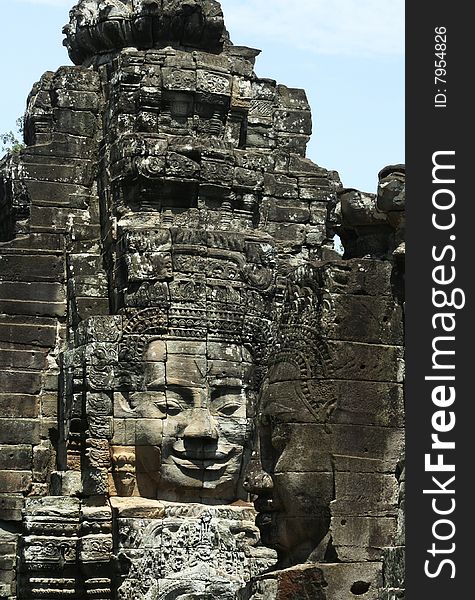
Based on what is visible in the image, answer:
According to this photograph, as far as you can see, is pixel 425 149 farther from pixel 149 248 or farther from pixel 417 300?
pixel 149 248

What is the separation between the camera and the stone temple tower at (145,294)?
23219 millimetres

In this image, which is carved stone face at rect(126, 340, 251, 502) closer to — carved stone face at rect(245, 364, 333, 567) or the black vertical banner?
carved stone face at rect(245, 364, 333, 567)

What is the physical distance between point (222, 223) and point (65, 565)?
426 centimetres

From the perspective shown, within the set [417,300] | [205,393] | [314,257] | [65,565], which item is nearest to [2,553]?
[65,565]

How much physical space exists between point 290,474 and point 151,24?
9892 millimetres

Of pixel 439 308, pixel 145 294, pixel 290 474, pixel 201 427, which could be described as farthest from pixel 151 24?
pixel 439 308

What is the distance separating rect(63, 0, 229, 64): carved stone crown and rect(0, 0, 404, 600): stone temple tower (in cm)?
2

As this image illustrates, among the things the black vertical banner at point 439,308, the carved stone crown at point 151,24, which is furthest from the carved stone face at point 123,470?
the black vertical banner at point 439,308

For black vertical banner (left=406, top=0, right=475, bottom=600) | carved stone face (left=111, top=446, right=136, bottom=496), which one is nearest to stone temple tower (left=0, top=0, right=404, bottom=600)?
carved stone face (left=111, top=446, right=136, bottom=496)

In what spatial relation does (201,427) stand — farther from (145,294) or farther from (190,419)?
(145,294)

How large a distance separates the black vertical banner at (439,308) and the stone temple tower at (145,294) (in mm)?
2801

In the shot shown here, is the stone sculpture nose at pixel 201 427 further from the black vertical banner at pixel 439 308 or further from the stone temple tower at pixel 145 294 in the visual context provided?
the black vertical banner at pixel 439 308

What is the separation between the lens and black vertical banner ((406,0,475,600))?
1440cm

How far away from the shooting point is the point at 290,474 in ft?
55.3
